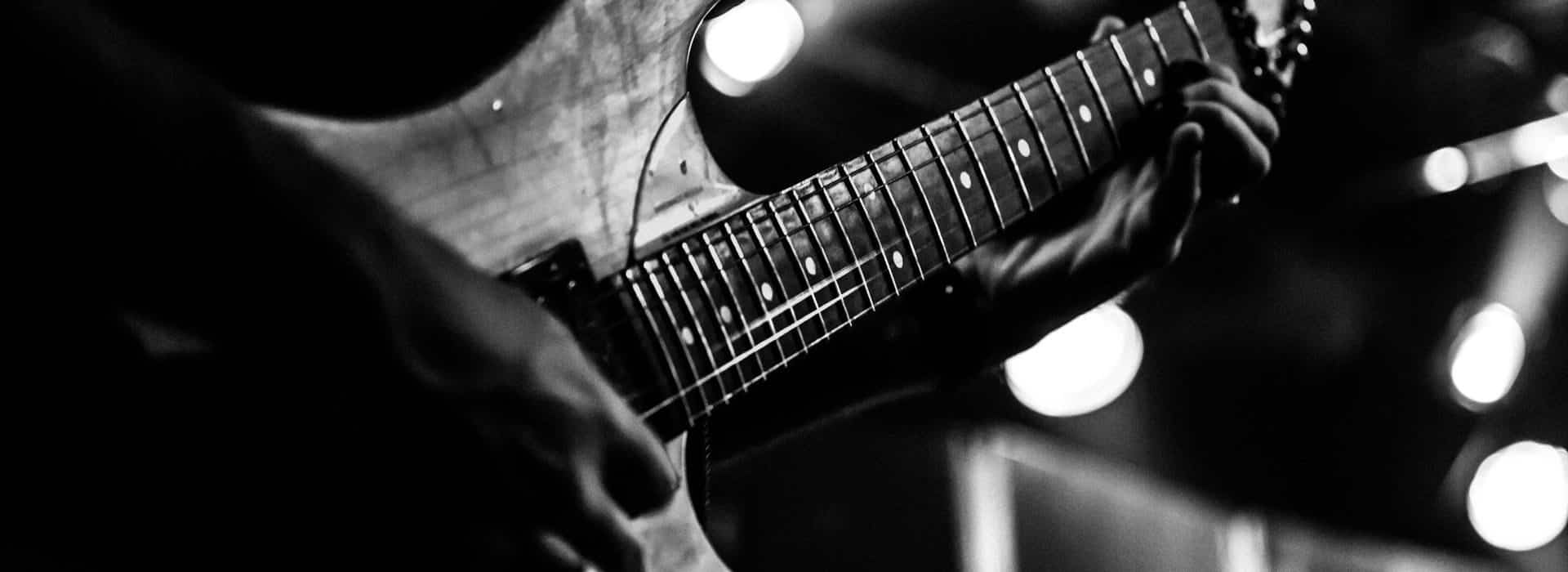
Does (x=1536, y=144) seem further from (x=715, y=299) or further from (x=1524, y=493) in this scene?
(x=715, y=299)

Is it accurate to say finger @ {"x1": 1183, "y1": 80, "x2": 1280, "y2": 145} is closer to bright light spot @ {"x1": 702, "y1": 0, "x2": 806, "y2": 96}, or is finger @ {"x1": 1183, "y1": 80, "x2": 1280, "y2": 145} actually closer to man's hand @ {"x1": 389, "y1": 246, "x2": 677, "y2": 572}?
man's hand @ {"x1": 389, "y1": 246, "x2": 677, "y2": 572}

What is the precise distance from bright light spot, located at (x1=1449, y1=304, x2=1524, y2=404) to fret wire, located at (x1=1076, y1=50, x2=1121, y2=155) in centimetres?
154

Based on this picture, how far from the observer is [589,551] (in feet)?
1.32

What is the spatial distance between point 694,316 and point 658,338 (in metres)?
0.03

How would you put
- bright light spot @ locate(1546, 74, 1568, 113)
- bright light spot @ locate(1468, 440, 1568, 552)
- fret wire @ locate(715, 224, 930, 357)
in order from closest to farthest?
1. fret wire @ locate(715, 224, 930, 357)
2. bright light spot @ locate(1546, 74, 1568, 113)
3. bright light spot @ locate(1468, 440, 1568, 552)

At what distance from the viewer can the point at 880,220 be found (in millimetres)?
667

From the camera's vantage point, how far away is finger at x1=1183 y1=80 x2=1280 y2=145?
83 cm

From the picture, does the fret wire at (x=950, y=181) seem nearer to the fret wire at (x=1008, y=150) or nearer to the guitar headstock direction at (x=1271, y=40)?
the fret wire at (x=1008, y=150)

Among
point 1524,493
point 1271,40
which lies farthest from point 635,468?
point 1524,493

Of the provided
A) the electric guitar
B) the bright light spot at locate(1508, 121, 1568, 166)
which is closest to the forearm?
the electric guitar

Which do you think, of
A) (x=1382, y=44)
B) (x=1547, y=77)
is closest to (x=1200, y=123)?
(x=1382, y=44)

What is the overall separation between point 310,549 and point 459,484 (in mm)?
52

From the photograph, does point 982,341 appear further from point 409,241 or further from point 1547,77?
point 1547,77

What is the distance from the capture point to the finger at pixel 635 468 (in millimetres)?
416
